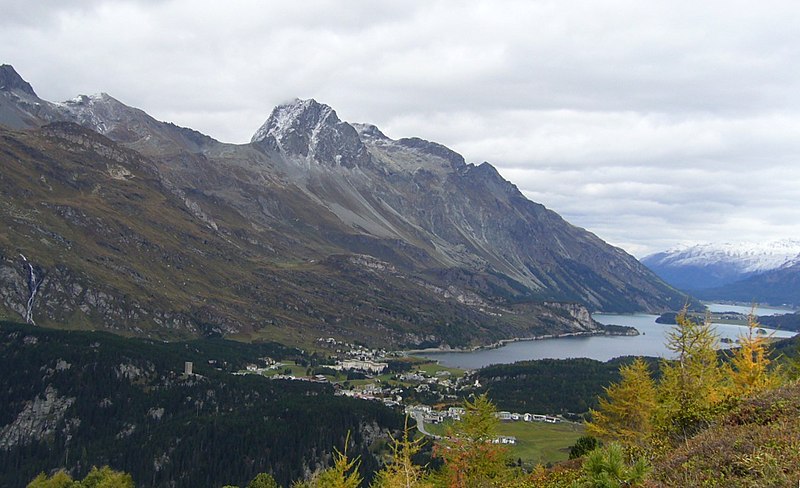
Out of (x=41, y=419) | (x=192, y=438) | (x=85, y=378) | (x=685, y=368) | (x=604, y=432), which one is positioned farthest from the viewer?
(x=85, y=378)

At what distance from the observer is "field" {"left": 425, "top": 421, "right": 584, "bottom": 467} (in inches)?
4833

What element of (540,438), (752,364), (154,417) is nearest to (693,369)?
(752,364)

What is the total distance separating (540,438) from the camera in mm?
143625

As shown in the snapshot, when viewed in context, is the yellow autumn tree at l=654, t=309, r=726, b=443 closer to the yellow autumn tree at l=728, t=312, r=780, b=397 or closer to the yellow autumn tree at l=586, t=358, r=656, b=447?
the yellow autumn tree at l=728, t=312, r=780, b=397

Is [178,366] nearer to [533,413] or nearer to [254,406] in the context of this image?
[254,406]

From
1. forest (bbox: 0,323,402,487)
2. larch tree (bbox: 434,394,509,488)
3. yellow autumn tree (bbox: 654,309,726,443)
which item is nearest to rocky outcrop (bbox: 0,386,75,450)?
forest (bbox: 0,323,402,487)

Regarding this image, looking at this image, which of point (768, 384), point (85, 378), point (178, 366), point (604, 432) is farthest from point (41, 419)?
point (768, 384)

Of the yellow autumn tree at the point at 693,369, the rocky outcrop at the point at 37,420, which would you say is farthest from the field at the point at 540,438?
the rocky outcrop at the point at 37,420

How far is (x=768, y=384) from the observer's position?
39719mm

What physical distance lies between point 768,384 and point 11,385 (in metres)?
184

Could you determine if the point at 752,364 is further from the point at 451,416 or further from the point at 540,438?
the point at 451,416

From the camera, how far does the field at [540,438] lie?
122750mm

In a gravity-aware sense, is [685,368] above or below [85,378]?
above

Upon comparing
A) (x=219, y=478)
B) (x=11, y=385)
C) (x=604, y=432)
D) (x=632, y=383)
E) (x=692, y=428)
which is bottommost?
(x=219, y=478)
